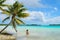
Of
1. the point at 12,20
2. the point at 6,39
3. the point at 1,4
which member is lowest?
the point at 6,39

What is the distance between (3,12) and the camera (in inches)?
977

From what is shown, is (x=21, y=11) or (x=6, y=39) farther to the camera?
(x=21, y=11)

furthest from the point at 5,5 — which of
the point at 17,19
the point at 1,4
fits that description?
the point at 17,19

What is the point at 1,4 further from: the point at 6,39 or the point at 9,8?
the point at 6,39

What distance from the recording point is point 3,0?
2397 cm

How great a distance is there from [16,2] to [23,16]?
1.50 m

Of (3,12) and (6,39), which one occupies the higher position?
(3,12)

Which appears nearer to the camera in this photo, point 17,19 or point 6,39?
point 6,39

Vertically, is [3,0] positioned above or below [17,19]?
above

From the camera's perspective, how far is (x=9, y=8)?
2539 centimetres

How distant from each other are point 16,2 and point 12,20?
1739 mm

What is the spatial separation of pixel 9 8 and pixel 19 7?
3.27 feet

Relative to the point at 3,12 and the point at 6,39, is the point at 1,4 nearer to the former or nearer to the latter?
the point at 3,12

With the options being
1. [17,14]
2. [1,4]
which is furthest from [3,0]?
[17,14]
